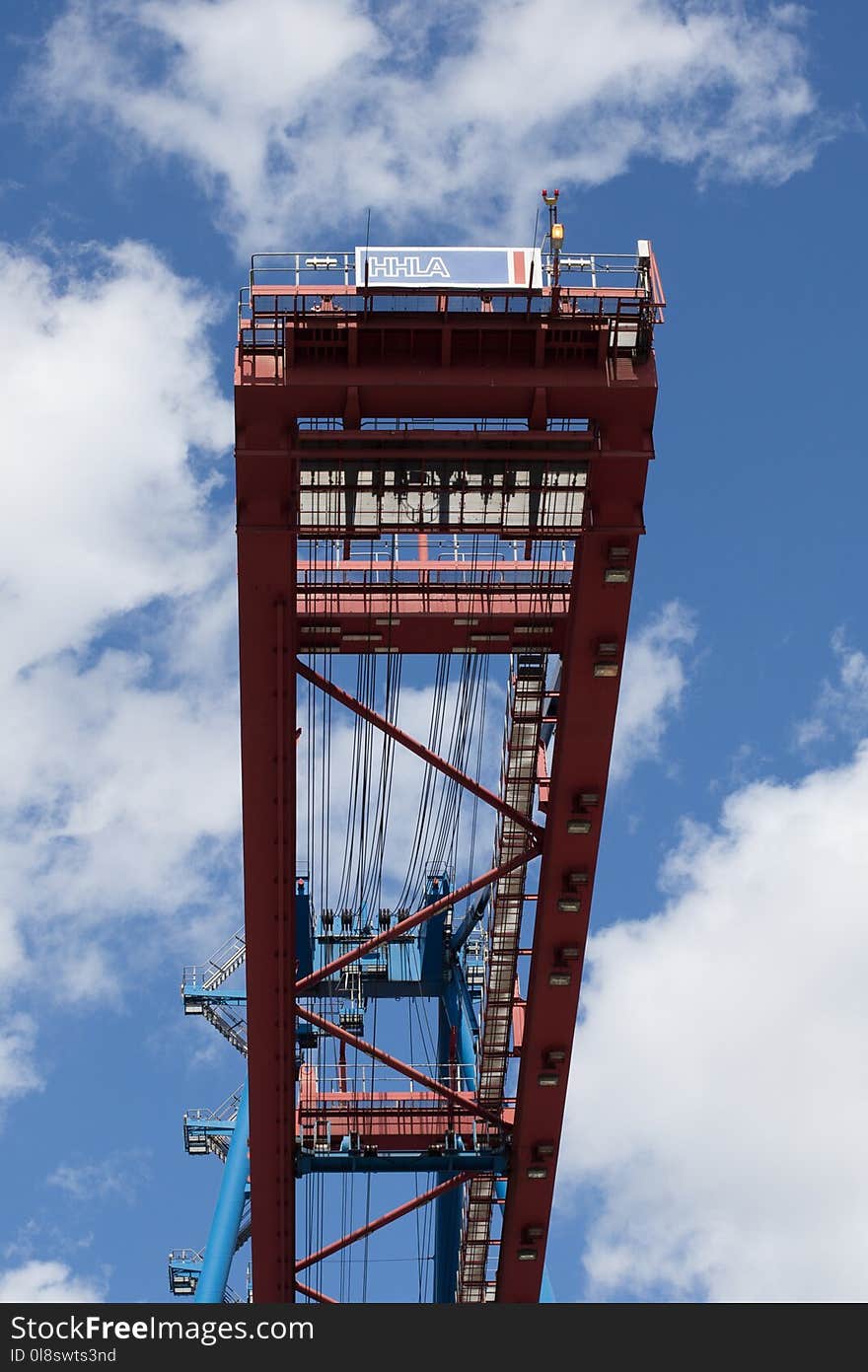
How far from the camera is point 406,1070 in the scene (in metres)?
33.8

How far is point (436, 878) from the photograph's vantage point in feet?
134

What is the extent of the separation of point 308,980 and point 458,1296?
1140 centimetres

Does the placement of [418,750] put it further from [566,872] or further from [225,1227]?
[225,1227]

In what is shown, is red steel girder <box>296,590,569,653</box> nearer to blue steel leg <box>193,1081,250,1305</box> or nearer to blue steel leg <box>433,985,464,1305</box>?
blue steel leg <box>433,985,464,1305</box>

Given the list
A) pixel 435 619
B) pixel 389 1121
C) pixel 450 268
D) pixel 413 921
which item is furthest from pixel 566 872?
pixel 450 268

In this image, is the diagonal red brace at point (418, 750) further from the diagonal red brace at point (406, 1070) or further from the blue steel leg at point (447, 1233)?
the blue steel leg at point (447, 1233)

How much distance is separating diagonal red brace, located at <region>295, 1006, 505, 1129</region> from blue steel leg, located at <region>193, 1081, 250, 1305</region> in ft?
38.2

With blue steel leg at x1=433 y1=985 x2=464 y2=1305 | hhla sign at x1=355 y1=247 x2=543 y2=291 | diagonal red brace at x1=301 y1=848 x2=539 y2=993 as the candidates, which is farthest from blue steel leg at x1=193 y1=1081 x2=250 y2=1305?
hhla sign at x1=355 y1=247 x2=543 y2=291

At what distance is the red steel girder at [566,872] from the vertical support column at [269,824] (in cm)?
403

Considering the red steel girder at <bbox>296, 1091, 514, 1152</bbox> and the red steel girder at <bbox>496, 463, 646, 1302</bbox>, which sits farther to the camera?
the red steel girder at <bbox>296, 1091, 514, 1152</bbox>

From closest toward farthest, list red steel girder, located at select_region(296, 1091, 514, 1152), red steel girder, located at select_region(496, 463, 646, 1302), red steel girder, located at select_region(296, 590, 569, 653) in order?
red steel girder, located at select_region(496, 463, 646, 1302) < red steel girder, located at select_region(296, 590, 569, 653) < red steel girder, located at select_region(296, 1091, 514, 1152)

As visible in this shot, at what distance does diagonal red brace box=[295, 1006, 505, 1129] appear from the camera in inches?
1278

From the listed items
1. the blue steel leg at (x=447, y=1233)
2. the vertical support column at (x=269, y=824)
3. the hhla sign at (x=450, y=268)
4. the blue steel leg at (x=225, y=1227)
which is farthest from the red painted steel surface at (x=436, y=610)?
the blue steel leg at (x=225, y=1227)

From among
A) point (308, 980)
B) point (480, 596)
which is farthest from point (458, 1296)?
point (480, 596)
